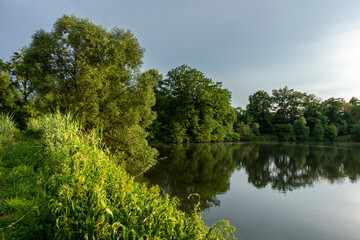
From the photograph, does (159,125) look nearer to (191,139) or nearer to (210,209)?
(191,139)

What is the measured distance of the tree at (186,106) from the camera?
32.9 metres

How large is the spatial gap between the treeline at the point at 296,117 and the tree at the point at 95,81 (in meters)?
36.9

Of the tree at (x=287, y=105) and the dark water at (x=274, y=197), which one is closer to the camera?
the dark water at (x=274, y=197)

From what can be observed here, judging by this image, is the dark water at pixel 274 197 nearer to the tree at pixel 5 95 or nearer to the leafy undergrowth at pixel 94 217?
the leafy undergrowth at pixel 94 217

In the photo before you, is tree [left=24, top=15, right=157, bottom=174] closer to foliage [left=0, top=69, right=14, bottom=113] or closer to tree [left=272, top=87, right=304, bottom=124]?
foliage [left=0, top=69, right=14, bottom=113]

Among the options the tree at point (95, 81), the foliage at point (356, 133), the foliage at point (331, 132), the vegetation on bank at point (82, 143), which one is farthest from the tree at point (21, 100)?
the foliage at point (331, 132)

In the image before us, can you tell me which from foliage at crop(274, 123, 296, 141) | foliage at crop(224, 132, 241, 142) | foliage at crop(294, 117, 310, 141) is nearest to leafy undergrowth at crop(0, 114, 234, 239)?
foliage at crop(224, 132, 241, 142)

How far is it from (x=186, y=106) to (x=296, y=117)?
3577 centimetres

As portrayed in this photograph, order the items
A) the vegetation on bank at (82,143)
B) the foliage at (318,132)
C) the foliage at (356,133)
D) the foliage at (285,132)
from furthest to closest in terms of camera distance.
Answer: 1. the foliage at (285,132)
2. the foliage at (318,132)
3. the foliage at (356,133)
4. the vegetation on bank at (82,143)

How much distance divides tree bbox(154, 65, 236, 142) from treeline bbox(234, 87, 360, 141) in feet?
42.1

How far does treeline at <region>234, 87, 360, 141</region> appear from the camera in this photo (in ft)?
153

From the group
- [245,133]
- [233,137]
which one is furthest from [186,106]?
[245,133]

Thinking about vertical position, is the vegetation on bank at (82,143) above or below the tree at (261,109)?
below

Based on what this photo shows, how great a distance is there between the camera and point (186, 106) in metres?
33.6
